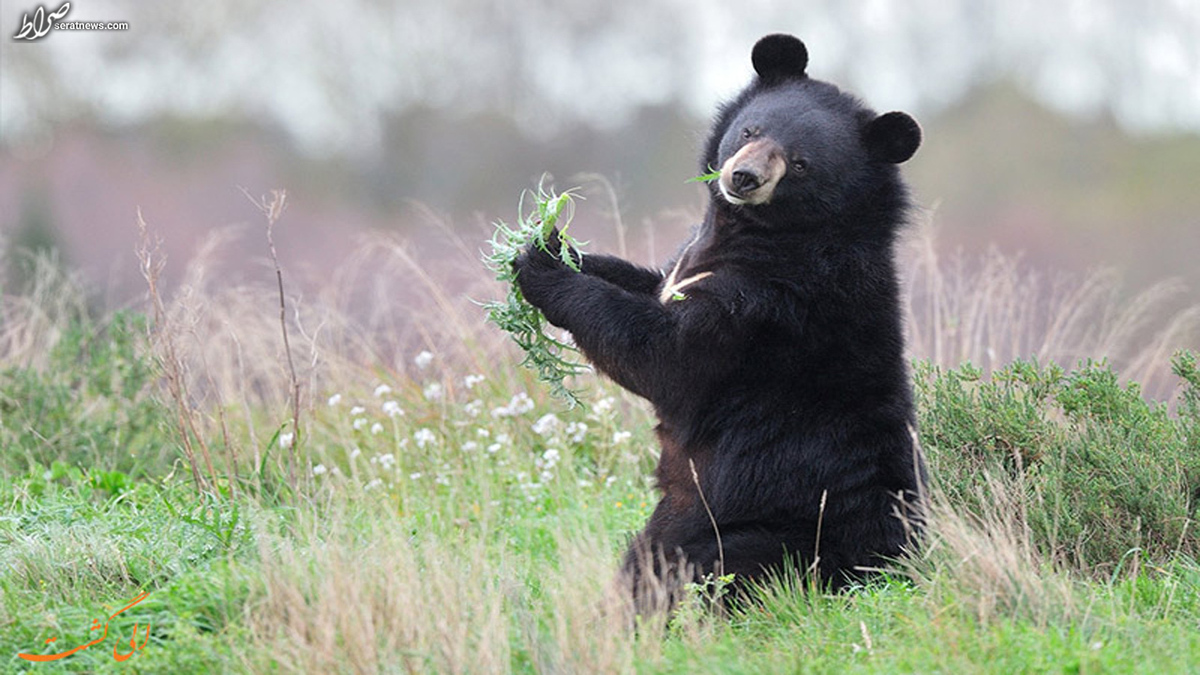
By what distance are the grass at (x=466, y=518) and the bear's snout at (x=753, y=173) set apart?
1069mm

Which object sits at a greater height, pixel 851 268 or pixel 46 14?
pixel 46 14

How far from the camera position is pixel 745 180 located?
4988mm

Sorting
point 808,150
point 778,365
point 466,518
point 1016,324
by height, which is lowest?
point 466,518

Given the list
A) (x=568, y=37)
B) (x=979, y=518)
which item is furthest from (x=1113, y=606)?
(x=568, y=37)

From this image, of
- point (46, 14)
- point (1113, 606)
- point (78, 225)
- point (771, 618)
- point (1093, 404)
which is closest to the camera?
point (1113, 606)

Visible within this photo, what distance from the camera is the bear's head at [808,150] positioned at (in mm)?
5059

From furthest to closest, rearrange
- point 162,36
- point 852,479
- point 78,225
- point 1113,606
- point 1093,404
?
1. point 162,36
2. point 78,225
3. point 1093,404
4. point 852,479
5. point 1113,606

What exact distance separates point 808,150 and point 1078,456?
172cm

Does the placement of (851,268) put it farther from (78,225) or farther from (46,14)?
(78,225)

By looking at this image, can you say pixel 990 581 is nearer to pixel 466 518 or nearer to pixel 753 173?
pixel 753 173

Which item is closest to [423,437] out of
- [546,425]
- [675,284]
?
[546,425]

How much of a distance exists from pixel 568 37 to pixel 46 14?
12646 millimetres

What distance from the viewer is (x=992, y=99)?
64.1ft

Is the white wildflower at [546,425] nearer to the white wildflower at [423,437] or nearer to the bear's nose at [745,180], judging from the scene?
the white wildflower at [423,437]
